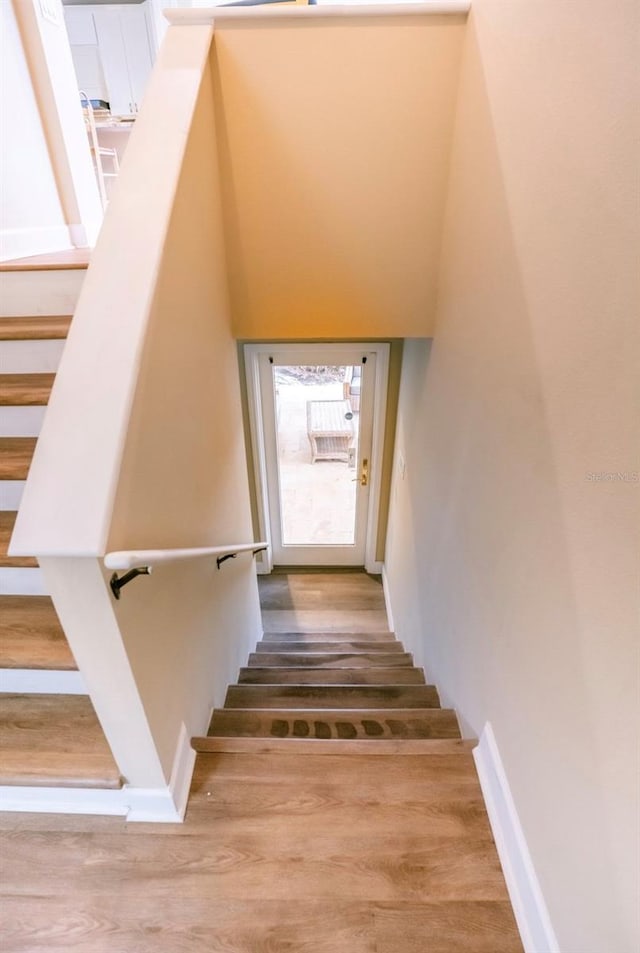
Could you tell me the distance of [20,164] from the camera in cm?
218

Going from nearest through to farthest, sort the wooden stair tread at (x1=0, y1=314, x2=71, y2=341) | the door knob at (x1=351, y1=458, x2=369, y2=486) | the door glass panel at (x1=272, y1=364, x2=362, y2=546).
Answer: the wooden stair tread at (x1=0, y1=314, x2=71, y2=341) → the door glass panel at (x1=272, y1=364, x2=362, y2=546) → the door knob at (x1=351, y1=458, x2=369, y2=486)

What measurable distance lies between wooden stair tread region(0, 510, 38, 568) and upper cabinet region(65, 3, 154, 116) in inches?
197

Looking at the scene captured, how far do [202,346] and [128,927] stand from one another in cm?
162

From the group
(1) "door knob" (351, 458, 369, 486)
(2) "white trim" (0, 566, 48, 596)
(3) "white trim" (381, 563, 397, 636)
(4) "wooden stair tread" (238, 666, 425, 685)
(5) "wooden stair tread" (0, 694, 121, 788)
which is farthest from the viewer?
(1) "door knob" (351, 458, 369, 486)

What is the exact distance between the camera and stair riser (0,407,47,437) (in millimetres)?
1548

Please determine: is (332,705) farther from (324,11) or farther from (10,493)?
(324,11)

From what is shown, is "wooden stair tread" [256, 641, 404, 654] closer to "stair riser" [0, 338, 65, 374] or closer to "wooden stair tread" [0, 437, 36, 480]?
"wooden stair tread" [0, 437, 36, 480]

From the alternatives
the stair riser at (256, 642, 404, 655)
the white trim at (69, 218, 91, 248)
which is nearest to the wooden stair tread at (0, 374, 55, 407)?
the white trim at (69, 218, 91, 248)

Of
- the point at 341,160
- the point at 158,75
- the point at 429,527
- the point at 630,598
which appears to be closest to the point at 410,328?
the point at 341,160

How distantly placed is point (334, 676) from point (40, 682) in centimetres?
158

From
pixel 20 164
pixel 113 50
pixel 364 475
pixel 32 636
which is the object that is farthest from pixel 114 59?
pixel 32 636

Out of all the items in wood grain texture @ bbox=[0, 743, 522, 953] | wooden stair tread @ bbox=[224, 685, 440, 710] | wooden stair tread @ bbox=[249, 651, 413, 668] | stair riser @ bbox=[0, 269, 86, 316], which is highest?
stair riser @ bbox=[0, 269, 86, 316]

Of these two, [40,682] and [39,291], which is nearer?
[40,682]

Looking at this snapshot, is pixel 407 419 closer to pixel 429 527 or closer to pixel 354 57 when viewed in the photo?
pixel 429 527
